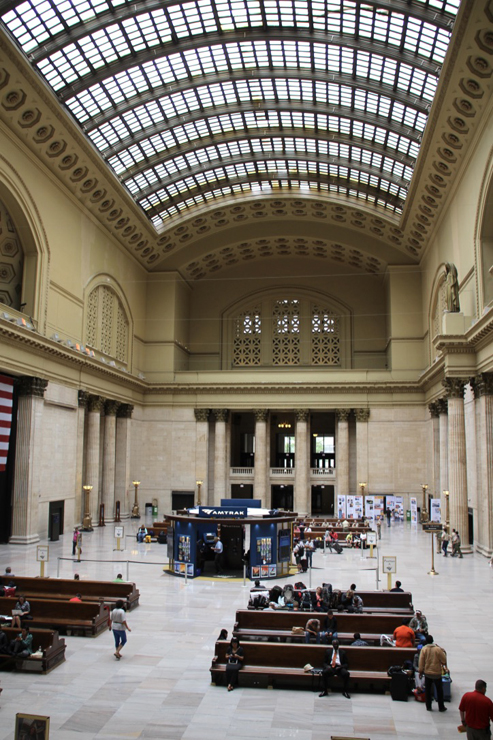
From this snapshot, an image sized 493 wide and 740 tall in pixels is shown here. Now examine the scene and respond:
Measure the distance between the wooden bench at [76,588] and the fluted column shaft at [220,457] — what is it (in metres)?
28.8

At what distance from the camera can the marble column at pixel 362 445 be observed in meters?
44.4

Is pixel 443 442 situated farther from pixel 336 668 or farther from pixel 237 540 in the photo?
pixel 336 668

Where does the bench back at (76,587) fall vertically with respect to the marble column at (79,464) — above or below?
below

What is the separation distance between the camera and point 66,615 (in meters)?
14.6

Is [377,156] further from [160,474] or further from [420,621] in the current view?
[420,621]

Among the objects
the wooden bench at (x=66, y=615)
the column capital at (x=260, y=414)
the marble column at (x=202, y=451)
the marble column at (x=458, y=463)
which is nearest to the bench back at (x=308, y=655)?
the wooden bench at (x=66, y=615)

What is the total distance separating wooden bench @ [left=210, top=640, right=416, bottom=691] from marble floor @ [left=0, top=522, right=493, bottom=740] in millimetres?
208

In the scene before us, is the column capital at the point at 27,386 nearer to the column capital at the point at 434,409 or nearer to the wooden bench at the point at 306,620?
the wooden bench at the point at 306,620

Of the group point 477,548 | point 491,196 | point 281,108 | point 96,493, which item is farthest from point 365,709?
point 281,108

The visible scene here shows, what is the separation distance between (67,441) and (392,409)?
74.5 ft

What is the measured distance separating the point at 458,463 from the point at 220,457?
2139cm

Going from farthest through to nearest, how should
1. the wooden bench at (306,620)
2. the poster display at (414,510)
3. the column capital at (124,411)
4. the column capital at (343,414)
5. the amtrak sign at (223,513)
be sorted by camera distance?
the column capital at (343,414) < the column capital at (124,411) < the poster display at (414,510) < the amtrak sign at (223,513) < the wooden bench at (306,620)

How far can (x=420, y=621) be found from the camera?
13016 millimetres

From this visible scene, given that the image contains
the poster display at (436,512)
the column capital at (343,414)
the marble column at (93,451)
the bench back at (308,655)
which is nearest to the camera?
the bench back at (308,655)
